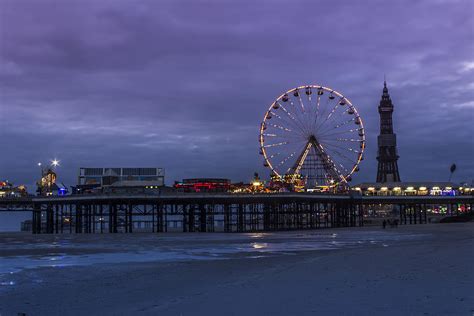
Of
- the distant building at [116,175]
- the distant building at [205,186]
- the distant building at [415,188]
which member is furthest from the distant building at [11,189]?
the distant building at [415,188]

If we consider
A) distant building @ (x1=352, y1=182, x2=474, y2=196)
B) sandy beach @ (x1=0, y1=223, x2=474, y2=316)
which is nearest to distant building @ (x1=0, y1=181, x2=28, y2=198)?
distant building @ (x1=352, y1=182, x2=474, y2=196)

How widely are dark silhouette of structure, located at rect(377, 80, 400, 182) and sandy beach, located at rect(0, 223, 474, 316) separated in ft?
531

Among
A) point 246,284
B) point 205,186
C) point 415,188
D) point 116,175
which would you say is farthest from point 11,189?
point 246,284

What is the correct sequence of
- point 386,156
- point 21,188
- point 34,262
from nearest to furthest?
1. point 34,262
2. point 21,188
3. point 386,156

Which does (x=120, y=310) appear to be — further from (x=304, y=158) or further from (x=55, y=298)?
(x=304, y=158)

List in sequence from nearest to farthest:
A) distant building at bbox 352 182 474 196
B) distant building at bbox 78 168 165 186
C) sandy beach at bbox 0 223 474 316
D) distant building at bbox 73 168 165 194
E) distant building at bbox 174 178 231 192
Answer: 1. sandy beach at bbox 0 223 474 316
2. distant building at bbox 174 178 231 192
3. distant building at bbox 73 168 165 194
4. distant building at bbox 78 168 165 186
5. distant building at bbox 352 182 474 196

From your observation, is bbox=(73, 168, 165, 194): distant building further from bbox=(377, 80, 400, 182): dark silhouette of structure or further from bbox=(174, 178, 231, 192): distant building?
bbox=(377, 80, 400, 182): dark silhouette of structure

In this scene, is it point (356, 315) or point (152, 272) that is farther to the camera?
point (152, 272)

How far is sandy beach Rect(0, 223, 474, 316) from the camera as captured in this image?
1537 cm

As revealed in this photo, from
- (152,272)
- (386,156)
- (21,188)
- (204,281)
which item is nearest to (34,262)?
(152,272)

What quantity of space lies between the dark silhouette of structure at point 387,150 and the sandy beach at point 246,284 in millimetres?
161755

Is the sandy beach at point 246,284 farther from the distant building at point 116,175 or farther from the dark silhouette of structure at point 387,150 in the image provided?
the dark silhouette of structure at point 387,150

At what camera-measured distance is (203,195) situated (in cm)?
6900

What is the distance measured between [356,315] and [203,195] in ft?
182
